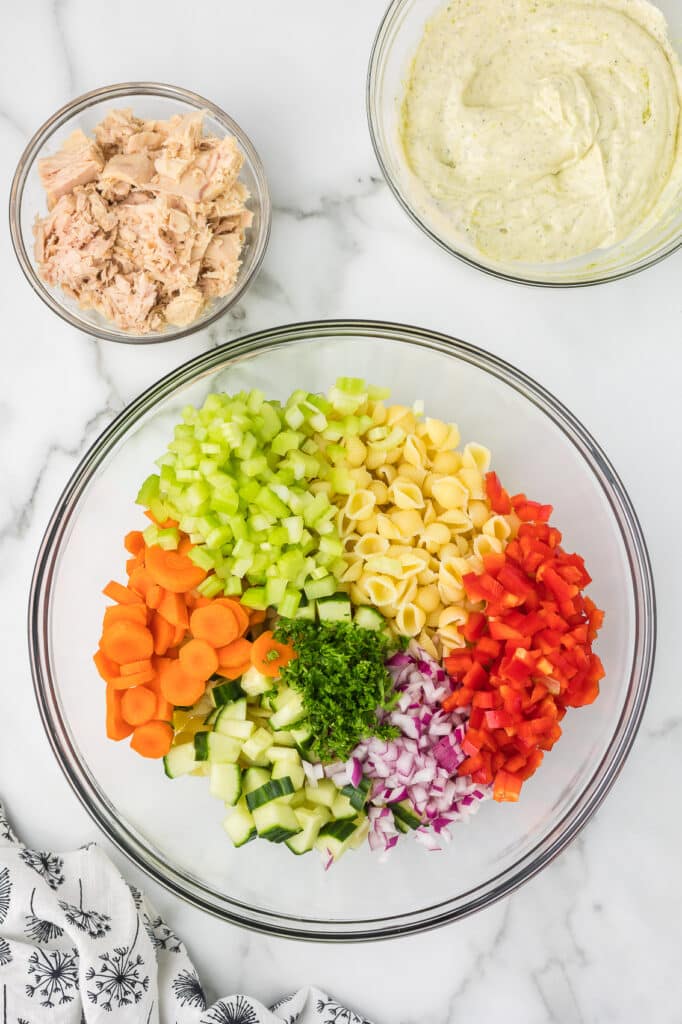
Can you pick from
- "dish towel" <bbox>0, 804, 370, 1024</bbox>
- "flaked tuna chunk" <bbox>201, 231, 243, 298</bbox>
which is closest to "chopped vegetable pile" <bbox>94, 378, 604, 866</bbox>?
"flaked tuna chunk" <bbox>201, 231, 243, 298</bbox>

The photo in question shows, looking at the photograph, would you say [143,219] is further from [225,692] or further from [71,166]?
[225,692]

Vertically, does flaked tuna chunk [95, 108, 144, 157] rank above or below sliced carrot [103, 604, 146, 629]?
above

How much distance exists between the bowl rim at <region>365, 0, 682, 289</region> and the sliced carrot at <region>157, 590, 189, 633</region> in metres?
0.98

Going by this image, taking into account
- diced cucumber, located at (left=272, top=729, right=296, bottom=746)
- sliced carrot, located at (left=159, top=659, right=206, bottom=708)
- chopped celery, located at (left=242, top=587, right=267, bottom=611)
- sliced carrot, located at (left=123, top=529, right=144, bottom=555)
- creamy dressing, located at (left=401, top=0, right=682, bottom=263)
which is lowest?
diced cucumber, located at (left=272, top=729, right=296, bottom=746)

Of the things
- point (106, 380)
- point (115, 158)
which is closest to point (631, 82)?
point (115, 158)

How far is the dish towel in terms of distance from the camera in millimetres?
1880

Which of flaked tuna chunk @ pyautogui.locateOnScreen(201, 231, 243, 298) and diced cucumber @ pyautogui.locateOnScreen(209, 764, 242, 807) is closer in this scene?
diced cucumber @ pyautogui.locateOnScreen(209, 764, 242, 807)

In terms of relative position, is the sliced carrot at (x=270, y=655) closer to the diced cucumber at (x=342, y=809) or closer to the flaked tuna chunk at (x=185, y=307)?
the diced cucumber at (x=342, y=809)

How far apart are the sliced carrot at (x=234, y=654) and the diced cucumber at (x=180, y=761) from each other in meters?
0.20

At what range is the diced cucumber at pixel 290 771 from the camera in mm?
1678

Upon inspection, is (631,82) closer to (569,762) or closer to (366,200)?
(366,200)

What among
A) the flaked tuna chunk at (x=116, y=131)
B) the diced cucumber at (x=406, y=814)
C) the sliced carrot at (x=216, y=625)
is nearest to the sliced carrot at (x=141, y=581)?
the sliced carrot at (x=216, y=625)

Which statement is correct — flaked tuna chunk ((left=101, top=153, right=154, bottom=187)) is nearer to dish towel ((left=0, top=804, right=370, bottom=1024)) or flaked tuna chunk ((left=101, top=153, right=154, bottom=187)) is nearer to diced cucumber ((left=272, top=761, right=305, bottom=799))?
diced cucumber ((left=272, top=761, right=305, bottom=799))

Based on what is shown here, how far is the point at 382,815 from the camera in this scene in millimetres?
1677
